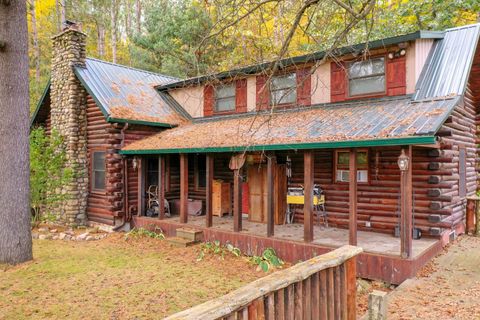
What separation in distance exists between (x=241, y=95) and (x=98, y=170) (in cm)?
584

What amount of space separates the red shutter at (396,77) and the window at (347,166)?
6.03ft

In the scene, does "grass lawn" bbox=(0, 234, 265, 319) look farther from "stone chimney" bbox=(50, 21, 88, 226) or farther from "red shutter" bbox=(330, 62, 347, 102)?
"red shutter" bbox=(330, 62, 347, 102)

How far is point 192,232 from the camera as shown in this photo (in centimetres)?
988

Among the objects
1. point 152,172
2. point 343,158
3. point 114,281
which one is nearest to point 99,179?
point 152,172

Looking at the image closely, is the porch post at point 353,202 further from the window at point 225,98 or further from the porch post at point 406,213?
the window at point 225,98

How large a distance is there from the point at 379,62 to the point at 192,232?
278 inches

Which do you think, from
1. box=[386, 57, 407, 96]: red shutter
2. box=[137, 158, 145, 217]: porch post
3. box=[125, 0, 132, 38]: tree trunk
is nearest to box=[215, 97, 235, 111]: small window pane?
box=[137, 158, 145, 217]: porch post

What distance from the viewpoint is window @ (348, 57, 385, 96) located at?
31.7ft

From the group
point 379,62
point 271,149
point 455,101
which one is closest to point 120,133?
point 271,149

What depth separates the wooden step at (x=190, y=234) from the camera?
983 centimetres

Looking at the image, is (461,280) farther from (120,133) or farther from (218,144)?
(120,133)

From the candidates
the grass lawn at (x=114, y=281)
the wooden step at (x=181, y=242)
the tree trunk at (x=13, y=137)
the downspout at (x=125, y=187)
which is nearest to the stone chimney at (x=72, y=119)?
the downspout at (x=125, y=187)

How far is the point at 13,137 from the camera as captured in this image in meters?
8.20

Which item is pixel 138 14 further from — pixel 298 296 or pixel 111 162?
pixel 298 296
